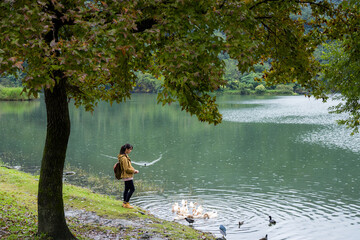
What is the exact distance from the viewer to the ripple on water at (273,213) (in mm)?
15883

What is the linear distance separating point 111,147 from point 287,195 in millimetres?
19697

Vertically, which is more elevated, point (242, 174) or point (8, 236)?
point (8, 236)

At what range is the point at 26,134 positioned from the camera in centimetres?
4459

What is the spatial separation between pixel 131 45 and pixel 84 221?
→ 23.5 ft

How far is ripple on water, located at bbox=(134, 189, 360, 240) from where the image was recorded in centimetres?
1588

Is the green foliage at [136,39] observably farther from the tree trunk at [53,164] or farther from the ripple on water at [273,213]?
the ripple on water at [273,213]

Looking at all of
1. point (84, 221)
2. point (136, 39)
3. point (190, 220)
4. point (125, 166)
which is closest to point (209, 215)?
point (190, 220)

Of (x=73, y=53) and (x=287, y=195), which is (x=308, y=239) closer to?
(x=287, y=195)

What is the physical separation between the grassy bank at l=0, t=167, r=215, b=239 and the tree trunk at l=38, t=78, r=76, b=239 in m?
0.43

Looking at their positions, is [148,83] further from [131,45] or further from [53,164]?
[131,45]

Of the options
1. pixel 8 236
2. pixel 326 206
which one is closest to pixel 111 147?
pixel 326 206

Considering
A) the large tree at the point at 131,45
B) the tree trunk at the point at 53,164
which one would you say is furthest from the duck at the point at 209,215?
the tree trunk at the point at 53,164

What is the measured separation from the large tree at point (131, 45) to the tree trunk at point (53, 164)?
0.9 inches

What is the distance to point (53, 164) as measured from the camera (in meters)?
9.18
